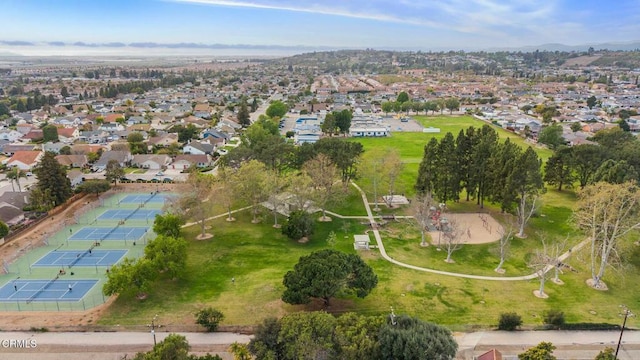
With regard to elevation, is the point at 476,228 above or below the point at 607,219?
below

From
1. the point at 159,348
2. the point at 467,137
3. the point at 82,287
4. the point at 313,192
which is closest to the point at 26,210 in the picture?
the point at 82,287

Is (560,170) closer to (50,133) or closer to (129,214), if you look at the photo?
(129,214)

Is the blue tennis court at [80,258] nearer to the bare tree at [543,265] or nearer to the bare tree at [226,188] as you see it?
the bare tree at [226,188]

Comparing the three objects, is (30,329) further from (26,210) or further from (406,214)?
(406,214)


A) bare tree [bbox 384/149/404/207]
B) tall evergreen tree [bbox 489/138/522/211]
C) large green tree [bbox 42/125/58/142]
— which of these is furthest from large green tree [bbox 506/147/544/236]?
large green tree [bbox 42/125/58/142]

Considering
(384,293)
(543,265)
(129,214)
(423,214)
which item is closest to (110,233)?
(129,214)

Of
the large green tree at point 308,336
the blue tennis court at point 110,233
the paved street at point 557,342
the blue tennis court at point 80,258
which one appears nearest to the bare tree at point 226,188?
the blue tennis court at point 110,233
